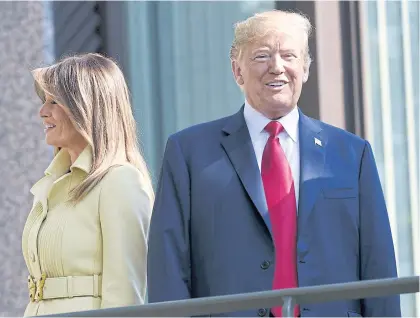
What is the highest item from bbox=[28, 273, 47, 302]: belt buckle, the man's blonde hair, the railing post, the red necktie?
the man's blonde hair

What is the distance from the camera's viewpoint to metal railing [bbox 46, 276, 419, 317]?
3.83m

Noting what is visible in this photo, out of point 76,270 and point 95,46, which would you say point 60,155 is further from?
point 95,46

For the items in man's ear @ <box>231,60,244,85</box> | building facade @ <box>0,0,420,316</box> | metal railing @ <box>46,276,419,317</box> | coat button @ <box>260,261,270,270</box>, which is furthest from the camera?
building facade @ <box>0,0,420,316</box>

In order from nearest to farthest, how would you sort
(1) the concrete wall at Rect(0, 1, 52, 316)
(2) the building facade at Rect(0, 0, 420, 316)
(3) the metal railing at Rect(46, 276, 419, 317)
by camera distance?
(3) the metal railing at Rect(46, 276, 419, 317), (2) the building facade at Rect(0, 0, 420, 316), (1) the concrete wall at Rect(0, 1, 52, 316)

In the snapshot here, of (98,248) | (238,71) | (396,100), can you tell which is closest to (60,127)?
(98,248)

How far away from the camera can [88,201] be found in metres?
5.22

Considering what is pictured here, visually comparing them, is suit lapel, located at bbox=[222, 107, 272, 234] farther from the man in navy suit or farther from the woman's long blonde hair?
the woman's long blonde hair

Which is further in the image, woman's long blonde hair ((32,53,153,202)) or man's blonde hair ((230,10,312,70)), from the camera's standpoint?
woman's long blonde hair ((32,53,153,202))

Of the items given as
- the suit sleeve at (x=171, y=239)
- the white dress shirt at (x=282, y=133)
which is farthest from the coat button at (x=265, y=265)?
the white dress shirt at (x=282, y=133)

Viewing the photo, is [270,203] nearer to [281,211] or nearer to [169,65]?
[281,211]

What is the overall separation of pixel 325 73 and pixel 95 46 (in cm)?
126

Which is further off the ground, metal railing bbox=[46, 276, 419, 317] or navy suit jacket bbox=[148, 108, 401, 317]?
navy suit jacket bbox=[148, 108, 401, 317]

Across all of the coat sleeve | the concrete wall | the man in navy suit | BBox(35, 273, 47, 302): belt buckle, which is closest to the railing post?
the man in navy suit

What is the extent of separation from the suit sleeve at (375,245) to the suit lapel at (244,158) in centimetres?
33
